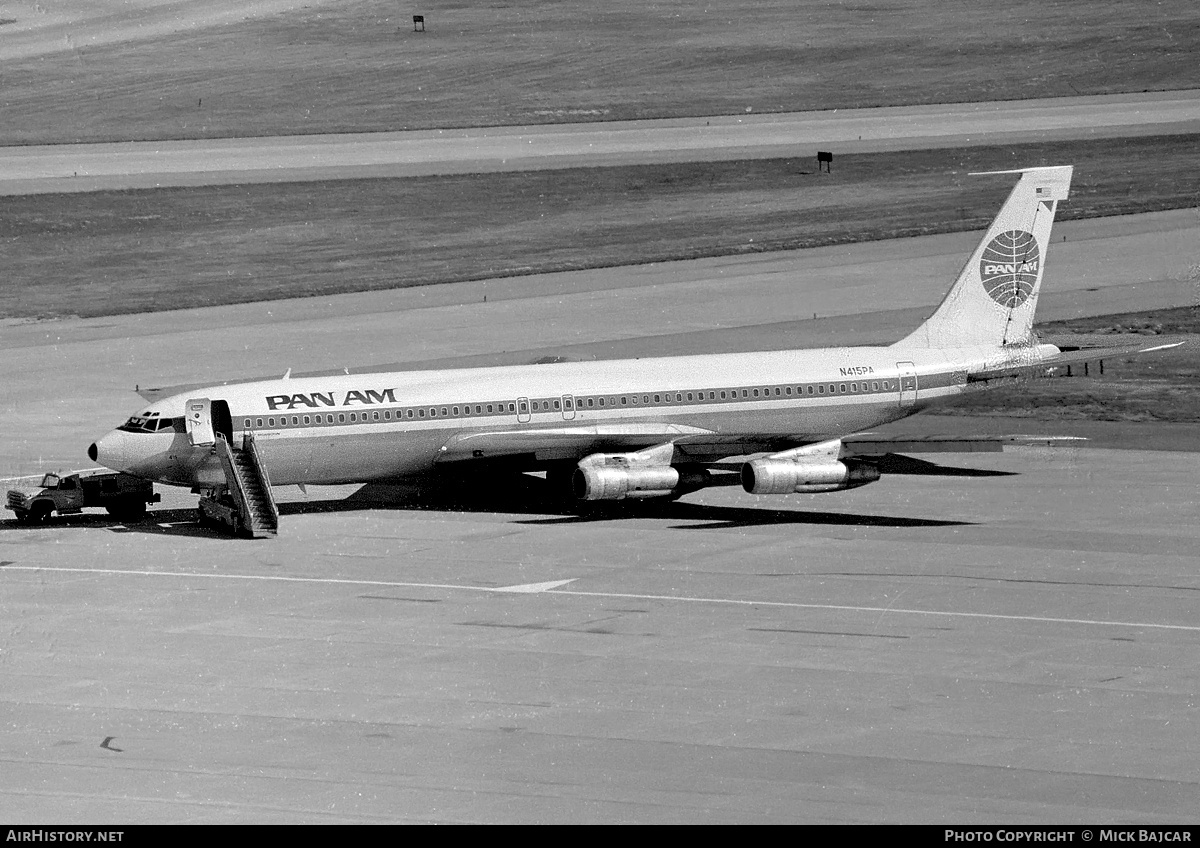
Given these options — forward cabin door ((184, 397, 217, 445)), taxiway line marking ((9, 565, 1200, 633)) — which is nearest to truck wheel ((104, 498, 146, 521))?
forward cabin door ((184, 397, 217, 445))

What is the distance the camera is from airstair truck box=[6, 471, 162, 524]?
190 feet

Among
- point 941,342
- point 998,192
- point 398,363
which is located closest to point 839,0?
point 998,192

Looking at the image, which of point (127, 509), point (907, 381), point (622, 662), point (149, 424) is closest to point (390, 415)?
point (149, 424)

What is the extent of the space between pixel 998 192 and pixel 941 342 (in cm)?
6537

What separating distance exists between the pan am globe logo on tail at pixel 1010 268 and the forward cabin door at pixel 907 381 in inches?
179

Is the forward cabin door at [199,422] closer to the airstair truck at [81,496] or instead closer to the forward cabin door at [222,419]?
the forward cabin door at [222,419]

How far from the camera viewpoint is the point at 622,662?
4116cm

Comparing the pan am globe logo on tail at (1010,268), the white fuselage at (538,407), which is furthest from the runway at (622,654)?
the pan am globe logo on tail at (1010,268)

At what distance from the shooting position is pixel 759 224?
119625mm

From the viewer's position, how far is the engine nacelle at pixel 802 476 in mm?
55531

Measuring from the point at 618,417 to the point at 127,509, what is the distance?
14923mm

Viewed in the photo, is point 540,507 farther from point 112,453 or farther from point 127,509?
point 112,453

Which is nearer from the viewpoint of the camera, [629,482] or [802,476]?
[802,476]

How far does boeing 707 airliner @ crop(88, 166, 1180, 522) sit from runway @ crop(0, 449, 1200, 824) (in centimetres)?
156
